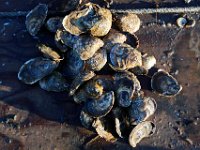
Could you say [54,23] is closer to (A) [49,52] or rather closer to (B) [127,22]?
(A) [49,52]

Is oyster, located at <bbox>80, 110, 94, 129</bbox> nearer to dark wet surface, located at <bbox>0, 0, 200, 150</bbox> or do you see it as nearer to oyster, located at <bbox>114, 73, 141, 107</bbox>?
dark wet surface, located at <bbox>0, 0, 200, 150</bbox>

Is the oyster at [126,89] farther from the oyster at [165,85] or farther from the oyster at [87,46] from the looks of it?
the oyster at [87,46]

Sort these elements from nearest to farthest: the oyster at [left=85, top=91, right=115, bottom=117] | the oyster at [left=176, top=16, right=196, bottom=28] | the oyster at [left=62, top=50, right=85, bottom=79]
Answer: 1. the oyster at [left=85, top=91, right=115, bottom=117]
2. the oyster at [left=62, top=50, right=85, bottom=79]
3. the oyster at [left=176, top=16, right=196, bottom=28]

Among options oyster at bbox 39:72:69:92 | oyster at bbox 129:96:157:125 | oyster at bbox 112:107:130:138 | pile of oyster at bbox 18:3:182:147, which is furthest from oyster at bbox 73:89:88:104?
oyster at bbox 129:96:157:125

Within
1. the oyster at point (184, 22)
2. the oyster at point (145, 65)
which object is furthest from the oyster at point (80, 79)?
the oyster at point (184, 22)

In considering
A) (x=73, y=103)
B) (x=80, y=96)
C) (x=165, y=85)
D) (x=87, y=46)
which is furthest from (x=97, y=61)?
(x=165, y=85)

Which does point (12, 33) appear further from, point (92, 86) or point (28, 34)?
point (92, 86)

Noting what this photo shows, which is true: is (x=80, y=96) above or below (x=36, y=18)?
below

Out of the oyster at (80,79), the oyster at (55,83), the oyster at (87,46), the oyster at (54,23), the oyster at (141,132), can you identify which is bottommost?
the oyster at (141,132)
